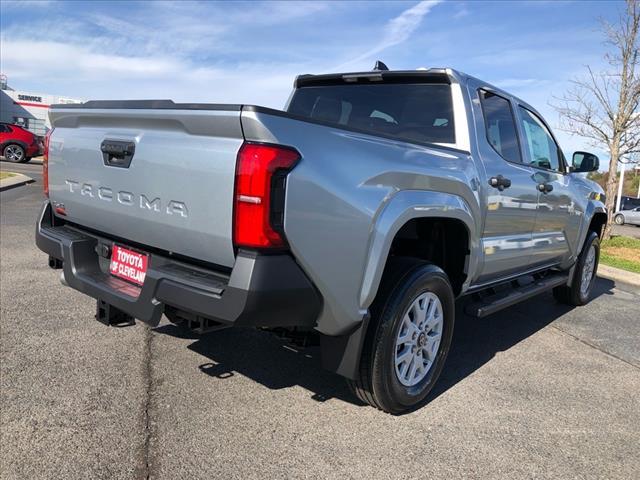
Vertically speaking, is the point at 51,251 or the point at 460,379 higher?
the point at 51,251

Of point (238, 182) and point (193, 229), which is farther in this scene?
point (193, 229)

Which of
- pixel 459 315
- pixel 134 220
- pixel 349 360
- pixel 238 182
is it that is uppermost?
pixel 238 182

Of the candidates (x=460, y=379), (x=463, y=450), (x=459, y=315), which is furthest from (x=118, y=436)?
(x=459, y=315)

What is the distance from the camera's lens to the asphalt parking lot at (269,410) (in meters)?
2.57

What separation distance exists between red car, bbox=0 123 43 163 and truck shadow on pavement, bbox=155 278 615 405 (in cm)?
2125

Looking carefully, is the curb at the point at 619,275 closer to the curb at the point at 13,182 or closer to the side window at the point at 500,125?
the side window at the point at 500,125

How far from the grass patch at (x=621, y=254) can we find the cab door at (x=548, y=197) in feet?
13.6

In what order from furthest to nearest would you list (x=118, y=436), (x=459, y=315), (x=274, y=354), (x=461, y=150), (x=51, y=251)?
(x=459, y=315) < (x=274, y=354) < (x=461, y=150) < (x=51, y=251) < (x=118, y=436)

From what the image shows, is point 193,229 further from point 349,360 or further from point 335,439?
point 335,439

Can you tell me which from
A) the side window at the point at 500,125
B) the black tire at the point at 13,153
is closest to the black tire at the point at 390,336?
the side window at the point at 500,125

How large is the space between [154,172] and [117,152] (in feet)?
1.11

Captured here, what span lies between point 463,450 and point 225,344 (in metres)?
1.94

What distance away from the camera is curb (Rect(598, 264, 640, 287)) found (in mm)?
8062

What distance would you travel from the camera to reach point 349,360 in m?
2.73
